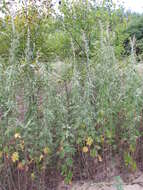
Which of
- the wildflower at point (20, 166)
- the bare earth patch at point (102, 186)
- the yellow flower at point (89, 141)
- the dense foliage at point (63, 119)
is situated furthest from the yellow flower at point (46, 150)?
the bare earth patch at point (102, 186)

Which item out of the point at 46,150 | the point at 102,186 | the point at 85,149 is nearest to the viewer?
the point at 46,150

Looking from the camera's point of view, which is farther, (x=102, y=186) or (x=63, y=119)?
(x=102, y=186)

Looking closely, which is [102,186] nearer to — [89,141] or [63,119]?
[89,141]

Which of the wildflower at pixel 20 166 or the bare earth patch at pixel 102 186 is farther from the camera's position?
the bare earth patch at pixel 102 186

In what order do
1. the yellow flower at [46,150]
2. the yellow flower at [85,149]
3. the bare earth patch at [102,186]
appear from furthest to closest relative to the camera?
the bare earth patch at [102,186] < the yellow flower at [85,149] < the yellow flower at [46,150]

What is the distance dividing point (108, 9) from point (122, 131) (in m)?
3.19

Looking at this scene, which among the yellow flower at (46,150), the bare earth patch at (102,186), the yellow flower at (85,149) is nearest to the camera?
the yellow flower at (46,150)

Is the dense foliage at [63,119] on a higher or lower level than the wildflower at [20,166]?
higher

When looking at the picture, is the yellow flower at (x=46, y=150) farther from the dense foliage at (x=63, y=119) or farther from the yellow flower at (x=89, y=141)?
the yellow flower at (x=89, y=141)

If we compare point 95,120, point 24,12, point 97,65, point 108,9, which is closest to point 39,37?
point 24,12

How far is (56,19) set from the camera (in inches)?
224

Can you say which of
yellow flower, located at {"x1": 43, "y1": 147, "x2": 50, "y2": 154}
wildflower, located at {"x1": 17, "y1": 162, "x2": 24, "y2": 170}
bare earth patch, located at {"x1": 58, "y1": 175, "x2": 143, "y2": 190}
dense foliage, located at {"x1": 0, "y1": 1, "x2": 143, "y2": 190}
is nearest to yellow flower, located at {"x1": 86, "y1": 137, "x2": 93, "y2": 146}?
dense foliage, located at {"x1": 0, "y1": 1, "x2": 143, "y2": 190}

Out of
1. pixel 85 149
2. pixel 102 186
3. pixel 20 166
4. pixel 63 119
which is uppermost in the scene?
pixel 63 119

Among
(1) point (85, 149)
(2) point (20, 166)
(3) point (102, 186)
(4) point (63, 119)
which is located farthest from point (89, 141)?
(2) point (20, 166)
